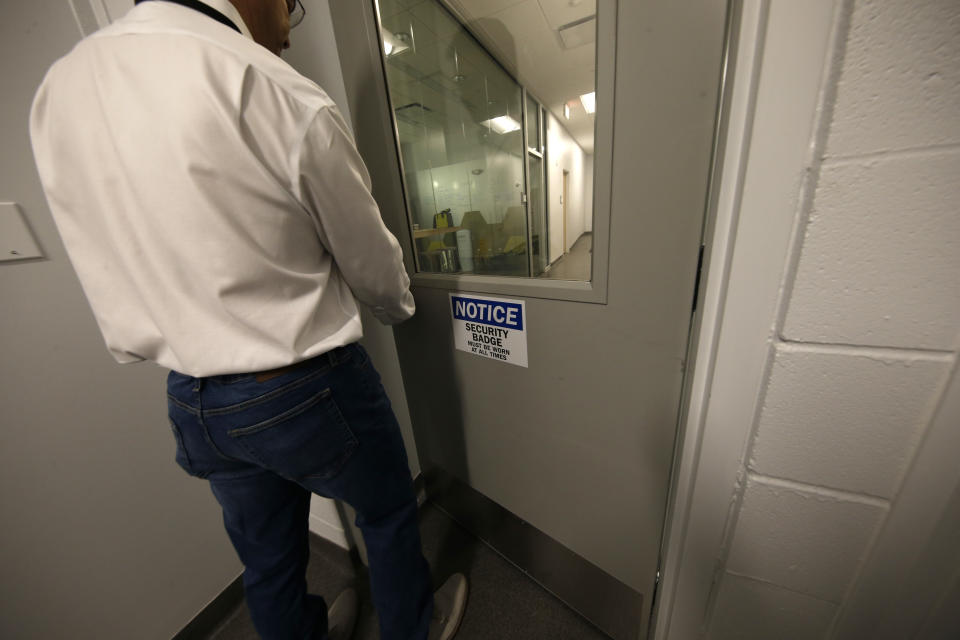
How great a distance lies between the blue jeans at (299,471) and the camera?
0.56 meters

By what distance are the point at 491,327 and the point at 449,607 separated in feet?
3.21

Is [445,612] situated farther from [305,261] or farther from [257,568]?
[305,261]

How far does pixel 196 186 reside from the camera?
451mm

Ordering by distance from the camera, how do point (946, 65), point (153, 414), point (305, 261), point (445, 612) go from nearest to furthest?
point (946, 65)
point (305, 261)
point (153, 414)
point (445, 612)

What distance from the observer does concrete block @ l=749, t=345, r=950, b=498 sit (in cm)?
41

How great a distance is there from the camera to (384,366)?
1.21 metres

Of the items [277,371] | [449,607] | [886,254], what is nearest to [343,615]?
[449,607]

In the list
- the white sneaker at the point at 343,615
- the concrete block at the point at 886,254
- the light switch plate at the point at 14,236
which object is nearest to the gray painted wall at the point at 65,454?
the light switch plate at the point at 14,236

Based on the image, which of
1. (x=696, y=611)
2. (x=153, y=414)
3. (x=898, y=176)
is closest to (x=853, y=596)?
(x=696, y=611)

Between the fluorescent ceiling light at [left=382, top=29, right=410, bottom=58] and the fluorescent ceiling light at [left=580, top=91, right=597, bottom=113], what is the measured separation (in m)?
0.61

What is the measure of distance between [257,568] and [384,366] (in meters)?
0.65

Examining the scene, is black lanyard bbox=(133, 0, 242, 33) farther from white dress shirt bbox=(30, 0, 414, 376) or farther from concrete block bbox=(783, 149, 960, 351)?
concrete block bbox=(783, 149, 960, 351)

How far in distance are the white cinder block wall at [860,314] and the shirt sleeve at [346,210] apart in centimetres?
68

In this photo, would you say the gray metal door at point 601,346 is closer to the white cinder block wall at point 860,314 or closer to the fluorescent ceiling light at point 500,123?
the white cinder block wall at point 860,314
